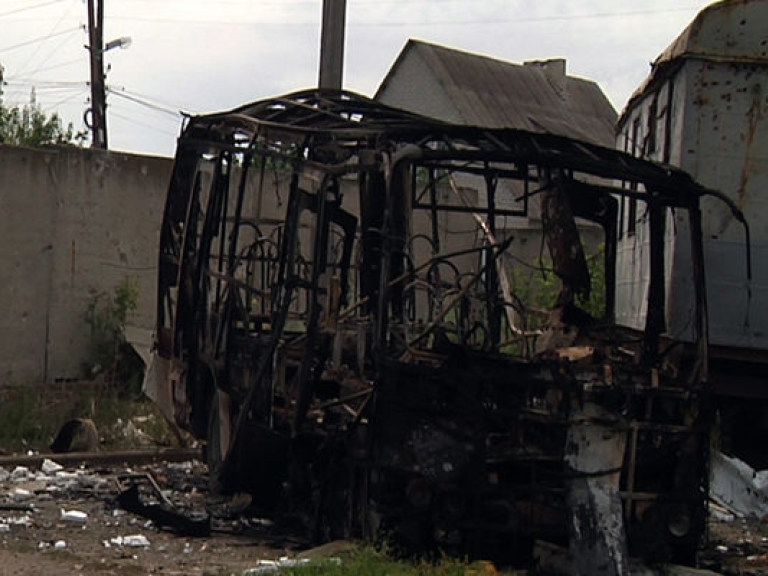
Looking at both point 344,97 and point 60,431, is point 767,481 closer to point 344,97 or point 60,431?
point 344,97

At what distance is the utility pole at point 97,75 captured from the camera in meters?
29.2

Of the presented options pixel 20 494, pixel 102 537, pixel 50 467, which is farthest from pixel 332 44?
pixel 102 537

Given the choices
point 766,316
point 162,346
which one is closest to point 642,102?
point 766,316

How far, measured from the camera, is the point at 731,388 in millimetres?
11664

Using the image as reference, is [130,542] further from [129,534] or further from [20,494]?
[20,494]

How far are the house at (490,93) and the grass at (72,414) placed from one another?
19.1m

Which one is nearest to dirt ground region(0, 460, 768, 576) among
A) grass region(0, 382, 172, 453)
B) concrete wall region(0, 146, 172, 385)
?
grass region(0, 382, 172, 453)

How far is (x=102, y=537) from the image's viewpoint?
344 inches

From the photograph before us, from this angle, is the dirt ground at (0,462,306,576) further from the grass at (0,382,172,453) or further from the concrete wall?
the concrete wall

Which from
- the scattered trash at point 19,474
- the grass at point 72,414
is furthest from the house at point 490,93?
the scattered trash at point 19,474

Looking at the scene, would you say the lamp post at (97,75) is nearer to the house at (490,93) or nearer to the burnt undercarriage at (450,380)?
the house at (490,93)

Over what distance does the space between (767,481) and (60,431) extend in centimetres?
641

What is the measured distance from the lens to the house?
35375mm

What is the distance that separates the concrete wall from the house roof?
1962 centimetres
